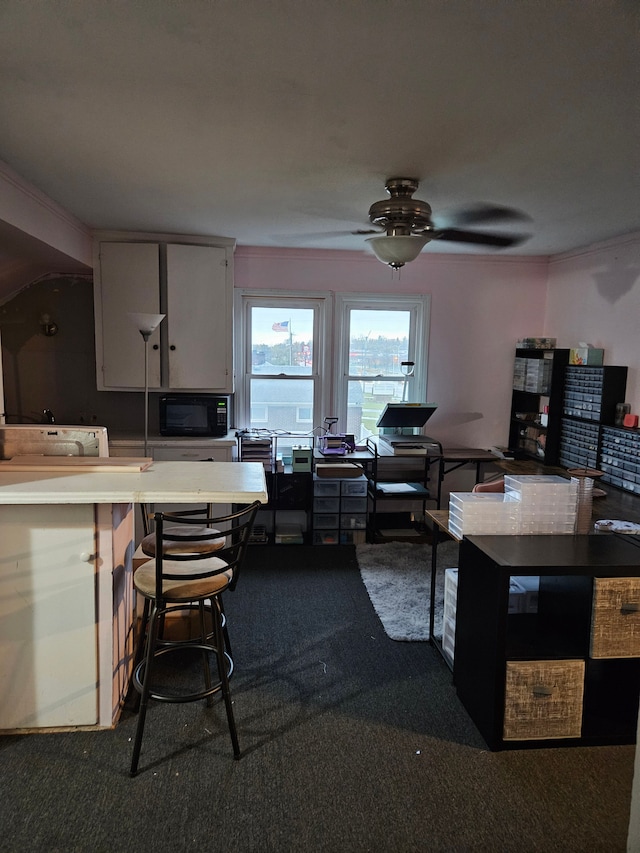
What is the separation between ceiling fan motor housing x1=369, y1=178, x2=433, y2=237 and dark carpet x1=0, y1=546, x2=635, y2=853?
228 cm

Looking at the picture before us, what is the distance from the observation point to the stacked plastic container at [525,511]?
2465 millimetres

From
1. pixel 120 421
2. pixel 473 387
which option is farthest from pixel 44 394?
pixel 473 387

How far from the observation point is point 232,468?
255 centimetres

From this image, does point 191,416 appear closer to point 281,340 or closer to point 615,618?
point 281,340

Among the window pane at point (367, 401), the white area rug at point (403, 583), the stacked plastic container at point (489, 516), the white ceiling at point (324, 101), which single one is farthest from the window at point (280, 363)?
the stacked plastic container at point (489, 516)

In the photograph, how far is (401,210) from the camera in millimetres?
2812

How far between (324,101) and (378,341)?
3.10 meters

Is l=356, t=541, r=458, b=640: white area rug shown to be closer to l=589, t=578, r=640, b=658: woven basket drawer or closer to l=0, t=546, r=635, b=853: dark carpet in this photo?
l=0, t=546, r=635, b=853: dark carpet

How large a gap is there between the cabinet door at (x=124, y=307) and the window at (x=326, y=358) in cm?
79

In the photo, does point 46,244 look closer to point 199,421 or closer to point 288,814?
point 199,421

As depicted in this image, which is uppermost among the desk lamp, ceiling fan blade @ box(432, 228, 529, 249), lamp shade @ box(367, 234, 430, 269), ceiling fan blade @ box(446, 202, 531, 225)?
ceiling fan blade @ box(446, 202, 531, 225)

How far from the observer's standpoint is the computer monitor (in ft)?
14.8

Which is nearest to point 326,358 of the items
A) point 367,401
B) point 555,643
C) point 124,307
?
point 367,401

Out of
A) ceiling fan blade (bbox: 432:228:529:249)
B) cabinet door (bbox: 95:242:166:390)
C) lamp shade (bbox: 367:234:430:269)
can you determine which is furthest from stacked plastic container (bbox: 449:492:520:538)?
cabinet door (bbox: 95:242:166:390)
